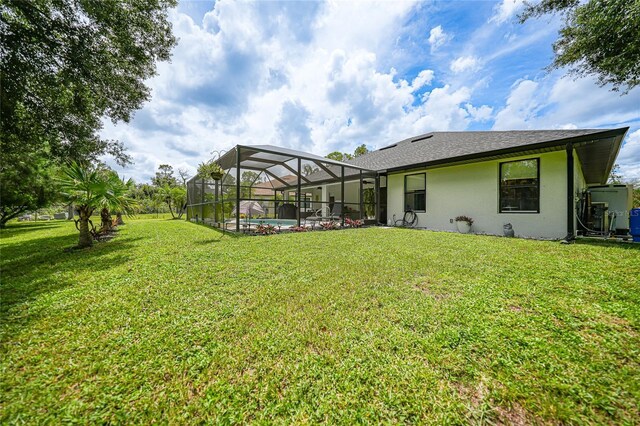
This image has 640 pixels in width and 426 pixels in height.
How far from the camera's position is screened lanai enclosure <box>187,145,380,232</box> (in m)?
8.92

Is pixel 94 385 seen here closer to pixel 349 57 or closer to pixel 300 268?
pixel 300 268

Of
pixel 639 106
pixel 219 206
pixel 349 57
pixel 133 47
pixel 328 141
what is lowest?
pixel 219 206

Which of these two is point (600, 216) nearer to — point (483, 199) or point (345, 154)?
point (483, 199)

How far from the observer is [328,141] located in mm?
20188

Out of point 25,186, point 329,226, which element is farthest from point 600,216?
point 25,186

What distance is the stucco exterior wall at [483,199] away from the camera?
7.04 metres

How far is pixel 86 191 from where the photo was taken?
5188 mm

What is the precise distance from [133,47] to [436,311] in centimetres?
1002

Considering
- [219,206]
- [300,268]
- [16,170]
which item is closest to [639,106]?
[300,268]

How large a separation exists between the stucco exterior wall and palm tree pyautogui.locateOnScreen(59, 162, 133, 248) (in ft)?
36.3

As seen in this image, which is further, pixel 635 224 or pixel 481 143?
pixel 481 143

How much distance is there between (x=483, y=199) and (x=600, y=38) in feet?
16.7

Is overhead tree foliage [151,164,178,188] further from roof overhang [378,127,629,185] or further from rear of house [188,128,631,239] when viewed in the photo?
roof overhang [378,127,629,185]

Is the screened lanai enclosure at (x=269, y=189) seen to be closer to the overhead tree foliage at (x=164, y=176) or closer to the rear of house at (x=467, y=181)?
the rear of house at (x=467, y=181)
